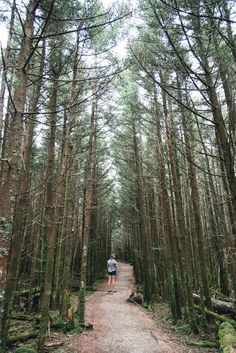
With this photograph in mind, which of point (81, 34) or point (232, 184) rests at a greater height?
point (81, 34)

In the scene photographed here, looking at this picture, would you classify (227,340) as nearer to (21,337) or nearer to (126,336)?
(126,336)

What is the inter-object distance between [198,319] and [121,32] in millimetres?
7662

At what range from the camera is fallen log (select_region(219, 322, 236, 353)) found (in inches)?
197

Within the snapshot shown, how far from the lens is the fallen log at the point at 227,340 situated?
→ 16.5ft

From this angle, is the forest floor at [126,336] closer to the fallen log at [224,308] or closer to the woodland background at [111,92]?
the woodland background at [111,92]

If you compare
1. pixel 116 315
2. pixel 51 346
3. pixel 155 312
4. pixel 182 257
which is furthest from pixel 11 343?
pixel 155 312

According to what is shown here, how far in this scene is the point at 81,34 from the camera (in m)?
5.74

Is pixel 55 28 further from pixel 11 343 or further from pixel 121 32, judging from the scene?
pixel 11 343

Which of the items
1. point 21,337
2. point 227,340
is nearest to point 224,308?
point 227,340

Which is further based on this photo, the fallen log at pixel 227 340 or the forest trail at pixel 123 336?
the forest trail at pixel 123 336

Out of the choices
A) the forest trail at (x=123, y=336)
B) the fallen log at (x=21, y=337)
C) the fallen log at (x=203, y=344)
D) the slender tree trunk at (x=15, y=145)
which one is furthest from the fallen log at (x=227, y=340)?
the slender tree trunk at (x=15, y=145)

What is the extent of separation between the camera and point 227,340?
209 inches

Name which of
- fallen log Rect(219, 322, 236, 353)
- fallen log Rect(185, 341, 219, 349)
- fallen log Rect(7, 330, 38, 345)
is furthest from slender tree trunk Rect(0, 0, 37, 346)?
fallen log Rect(185, 341, 219, 349)

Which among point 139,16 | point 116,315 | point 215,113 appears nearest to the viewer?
point 215,113
